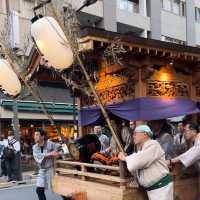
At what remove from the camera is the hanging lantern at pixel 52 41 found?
654 centimetres

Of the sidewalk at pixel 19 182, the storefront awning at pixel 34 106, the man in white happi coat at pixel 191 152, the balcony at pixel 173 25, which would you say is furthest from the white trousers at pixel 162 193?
the balcony at pixel 173 25

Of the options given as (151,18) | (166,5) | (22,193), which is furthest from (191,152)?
(166,5)

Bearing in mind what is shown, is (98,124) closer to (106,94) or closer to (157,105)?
(106,94)

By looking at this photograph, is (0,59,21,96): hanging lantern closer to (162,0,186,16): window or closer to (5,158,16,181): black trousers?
(5,158,16,181): black trousers

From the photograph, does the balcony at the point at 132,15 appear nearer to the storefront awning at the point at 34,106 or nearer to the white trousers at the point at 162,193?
the storefront awning at the point at 34,106

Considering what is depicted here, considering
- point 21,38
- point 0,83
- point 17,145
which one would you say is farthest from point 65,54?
point 21,38

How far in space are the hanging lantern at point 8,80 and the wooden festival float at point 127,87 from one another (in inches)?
55.5

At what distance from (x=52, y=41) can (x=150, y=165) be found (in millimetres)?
2439

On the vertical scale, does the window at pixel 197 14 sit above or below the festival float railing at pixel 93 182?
above

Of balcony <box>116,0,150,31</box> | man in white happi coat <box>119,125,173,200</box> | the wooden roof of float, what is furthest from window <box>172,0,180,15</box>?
man in white happi coat <box>119,125,173,200</box>

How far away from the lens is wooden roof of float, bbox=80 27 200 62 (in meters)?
6.61

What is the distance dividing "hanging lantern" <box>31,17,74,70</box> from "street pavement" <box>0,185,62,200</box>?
577cm

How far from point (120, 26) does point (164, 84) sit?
67.6ft

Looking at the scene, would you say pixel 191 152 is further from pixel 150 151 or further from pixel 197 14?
pixel 197 14
